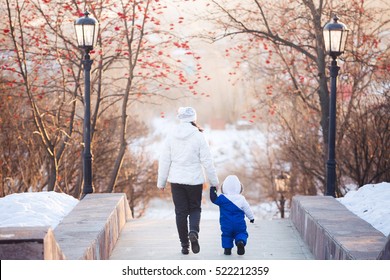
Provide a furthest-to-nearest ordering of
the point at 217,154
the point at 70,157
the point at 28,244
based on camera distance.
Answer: the point at 217,154, the point at 70,157, the point at 28,244

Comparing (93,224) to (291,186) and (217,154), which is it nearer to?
(291,186)

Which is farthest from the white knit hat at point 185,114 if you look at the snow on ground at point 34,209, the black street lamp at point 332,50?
the black street lamp at point 332,50

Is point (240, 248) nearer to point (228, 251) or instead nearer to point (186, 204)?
point (228, 251)

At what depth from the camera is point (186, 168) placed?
761 centimetres

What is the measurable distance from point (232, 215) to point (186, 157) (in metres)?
0.79

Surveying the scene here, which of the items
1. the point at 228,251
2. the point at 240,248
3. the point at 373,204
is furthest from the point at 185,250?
the point at 373,204

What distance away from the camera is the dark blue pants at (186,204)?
7668 millimetres

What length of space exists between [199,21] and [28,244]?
11.1 meters

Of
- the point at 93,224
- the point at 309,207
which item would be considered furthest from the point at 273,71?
the point at 93,224

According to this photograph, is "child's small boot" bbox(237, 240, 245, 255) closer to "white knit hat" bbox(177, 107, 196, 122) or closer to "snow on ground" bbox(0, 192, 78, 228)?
"white knit hat" bbox(177, 107, 196, 122)

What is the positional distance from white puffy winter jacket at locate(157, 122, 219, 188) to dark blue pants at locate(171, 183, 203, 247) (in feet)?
0.30

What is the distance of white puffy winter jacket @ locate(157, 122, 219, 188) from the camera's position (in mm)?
7602

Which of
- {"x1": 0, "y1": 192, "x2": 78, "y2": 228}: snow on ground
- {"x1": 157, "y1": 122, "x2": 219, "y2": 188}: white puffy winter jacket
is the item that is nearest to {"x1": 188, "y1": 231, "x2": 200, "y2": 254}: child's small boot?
{"x1": 157, "y1": 122, "x2": 219, "y2": 188}: white puffy winter jacket

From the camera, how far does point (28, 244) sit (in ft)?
15.0
